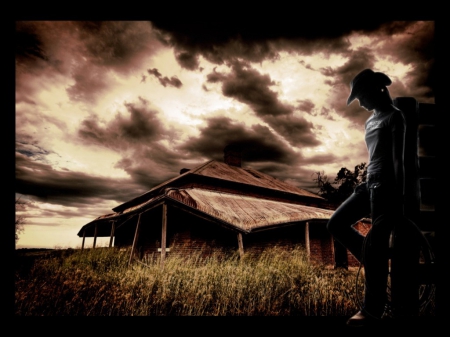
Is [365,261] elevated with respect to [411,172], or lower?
lower

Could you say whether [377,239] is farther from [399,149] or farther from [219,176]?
[219,176]

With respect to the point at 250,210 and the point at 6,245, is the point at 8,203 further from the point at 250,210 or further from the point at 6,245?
the point at 250,210

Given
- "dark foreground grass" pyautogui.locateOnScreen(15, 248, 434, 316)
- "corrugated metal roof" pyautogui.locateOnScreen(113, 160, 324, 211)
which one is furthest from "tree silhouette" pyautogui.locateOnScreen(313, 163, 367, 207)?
"dark foreground grass" pyautogui.locateOnScreen(15, 248, 434, 316)

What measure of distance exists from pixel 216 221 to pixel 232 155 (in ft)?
43.1

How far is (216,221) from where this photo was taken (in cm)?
984

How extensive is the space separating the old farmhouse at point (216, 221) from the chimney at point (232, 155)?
2593 millimetres

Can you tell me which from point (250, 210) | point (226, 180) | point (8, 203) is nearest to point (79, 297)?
point (8, 203)

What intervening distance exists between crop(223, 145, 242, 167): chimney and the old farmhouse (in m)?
2.59

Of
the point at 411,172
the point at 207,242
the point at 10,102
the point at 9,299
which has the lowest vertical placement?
the point at 207,242

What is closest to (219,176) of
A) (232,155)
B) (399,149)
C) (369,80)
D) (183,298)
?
(232,155)

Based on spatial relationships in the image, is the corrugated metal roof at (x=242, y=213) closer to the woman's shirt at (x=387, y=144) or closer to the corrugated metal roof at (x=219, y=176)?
the corrugated metal roof at (x=219, y=176)

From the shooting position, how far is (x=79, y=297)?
496 cm

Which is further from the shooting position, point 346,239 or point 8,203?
point 346,239

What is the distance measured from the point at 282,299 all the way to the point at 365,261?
3.19 metres
